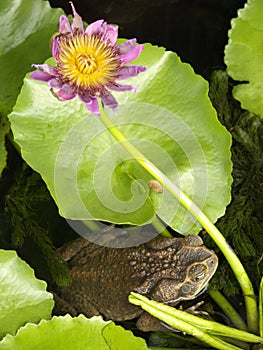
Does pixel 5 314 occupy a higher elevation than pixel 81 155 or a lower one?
lower

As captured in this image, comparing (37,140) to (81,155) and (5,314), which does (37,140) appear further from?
(5,314)

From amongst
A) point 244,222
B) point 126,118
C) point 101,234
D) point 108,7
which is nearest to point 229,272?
point 244,222

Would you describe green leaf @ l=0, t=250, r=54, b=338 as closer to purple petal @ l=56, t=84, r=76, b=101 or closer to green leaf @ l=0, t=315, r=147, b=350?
green leaf @ l=0, t=315, r=147, b=350

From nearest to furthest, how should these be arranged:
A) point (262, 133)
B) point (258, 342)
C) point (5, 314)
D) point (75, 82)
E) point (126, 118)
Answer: point (75, 82), point (5, 314), point (126, 118), point (258, 342), point (262, 133)

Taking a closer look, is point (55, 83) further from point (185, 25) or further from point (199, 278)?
point (185, 25)

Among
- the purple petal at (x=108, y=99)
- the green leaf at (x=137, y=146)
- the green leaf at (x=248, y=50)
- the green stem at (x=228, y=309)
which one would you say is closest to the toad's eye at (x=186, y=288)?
the green stem at (x=228, y=309)

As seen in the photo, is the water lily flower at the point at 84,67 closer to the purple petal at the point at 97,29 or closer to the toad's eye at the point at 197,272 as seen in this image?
the purple petal at the point at 97,29

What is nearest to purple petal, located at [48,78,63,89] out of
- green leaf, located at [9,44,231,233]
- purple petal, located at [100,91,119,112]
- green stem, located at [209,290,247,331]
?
purple petal, located at [100,91,119,112]
